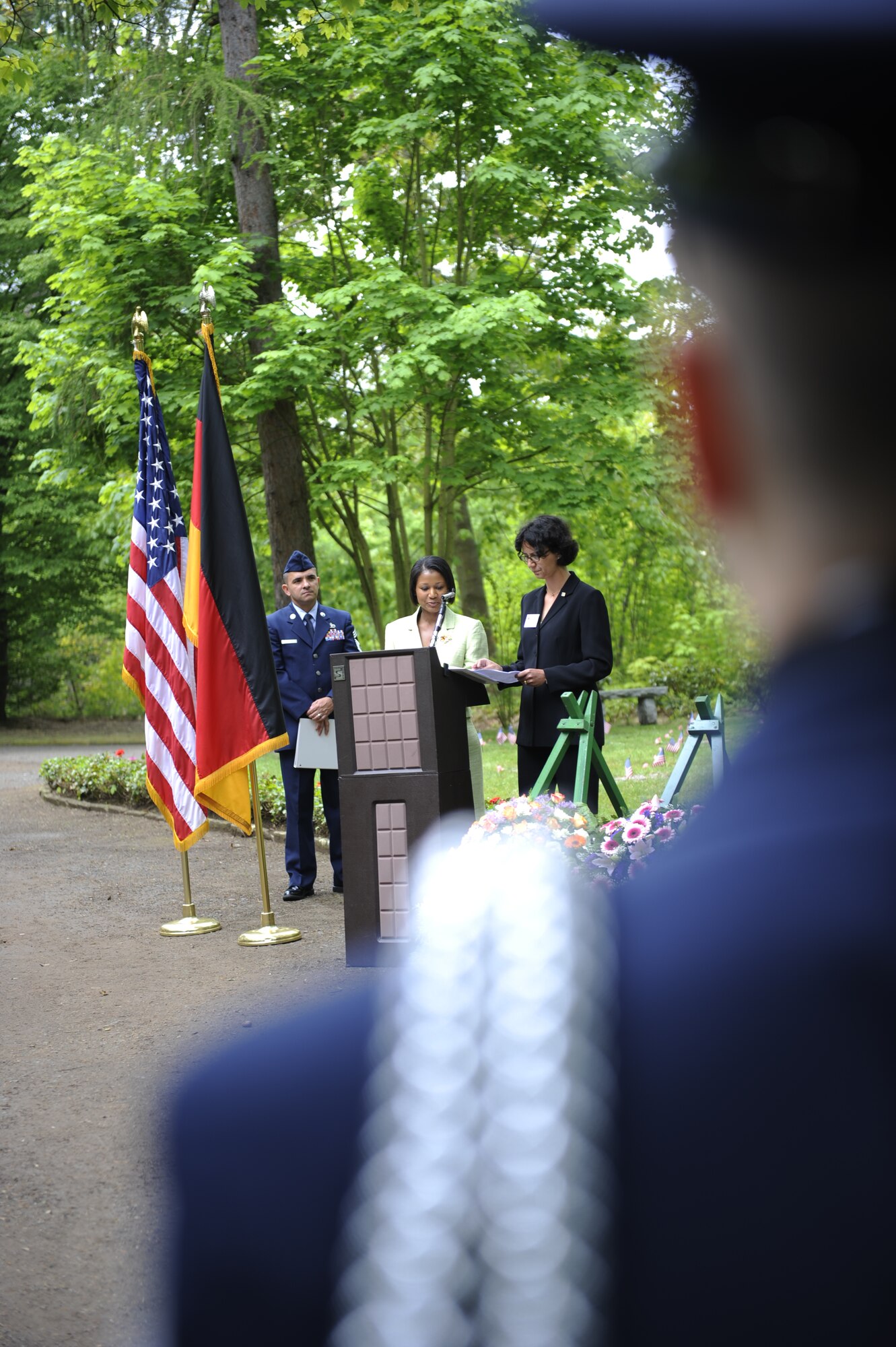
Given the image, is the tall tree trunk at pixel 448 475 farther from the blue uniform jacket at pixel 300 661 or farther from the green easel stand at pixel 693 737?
the green easel stand at pixel 693 737

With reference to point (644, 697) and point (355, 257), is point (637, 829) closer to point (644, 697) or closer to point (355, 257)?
point (355, 257)

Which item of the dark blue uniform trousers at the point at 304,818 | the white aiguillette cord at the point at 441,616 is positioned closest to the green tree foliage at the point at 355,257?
the dark blue uniform trousers at the point at 304,818

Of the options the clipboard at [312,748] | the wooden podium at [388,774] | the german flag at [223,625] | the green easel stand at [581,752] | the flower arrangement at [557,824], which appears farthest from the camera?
the clipboard at [312,748]

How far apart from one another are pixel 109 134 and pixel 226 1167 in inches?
617

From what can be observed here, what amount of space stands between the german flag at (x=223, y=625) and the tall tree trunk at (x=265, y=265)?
6.96 m

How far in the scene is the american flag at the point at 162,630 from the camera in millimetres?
7332

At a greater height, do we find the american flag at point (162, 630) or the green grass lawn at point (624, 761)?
the american flag at point (162, 630)

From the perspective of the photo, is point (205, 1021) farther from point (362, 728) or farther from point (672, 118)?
point (672, 118)

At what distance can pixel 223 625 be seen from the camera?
7004 millimetres

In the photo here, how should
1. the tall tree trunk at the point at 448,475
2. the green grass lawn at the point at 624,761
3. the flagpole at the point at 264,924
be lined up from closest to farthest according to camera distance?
1. the flagpole at the point at 264,924
2. the green grass lawn at the point at 624,761
3. the tall tree trunk at the point at 448,475

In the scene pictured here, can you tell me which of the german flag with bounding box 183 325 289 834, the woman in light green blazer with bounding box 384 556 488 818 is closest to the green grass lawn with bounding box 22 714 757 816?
the woman in light green blazer with bounding box 384 556 488 818

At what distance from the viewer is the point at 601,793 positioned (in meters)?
12.2

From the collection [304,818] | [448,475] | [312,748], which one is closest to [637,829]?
[312,748]

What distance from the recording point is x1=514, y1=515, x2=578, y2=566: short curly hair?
6.75 m
